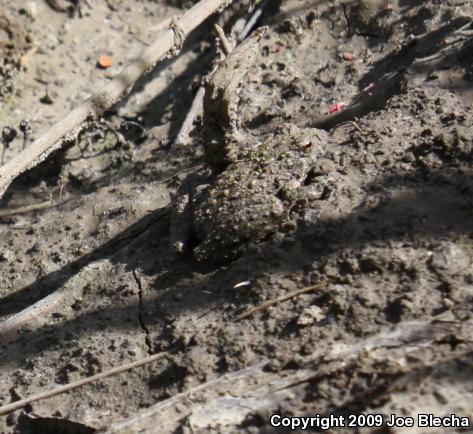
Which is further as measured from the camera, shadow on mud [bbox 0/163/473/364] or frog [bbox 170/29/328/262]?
frog [bbox 170/29/328/262]

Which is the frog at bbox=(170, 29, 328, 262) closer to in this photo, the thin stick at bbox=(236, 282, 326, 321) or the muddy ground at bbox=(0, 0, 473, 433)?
the muddy ground at bbox=(0, 0, 473, 433)

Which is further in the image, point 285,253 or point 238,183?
point 238,183

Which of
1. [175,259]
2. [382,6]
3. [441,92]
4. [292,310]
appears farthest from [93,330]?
[382,6]

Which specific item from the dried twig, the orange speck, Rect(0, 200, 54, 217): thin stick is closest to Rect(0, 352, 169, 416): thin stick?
the dried twig

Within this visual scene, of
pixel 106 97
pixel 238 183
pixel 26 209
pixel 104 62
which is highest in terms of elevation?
pixel 104 62

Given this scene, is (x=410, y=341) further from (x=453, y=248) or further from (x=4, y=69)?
(x=4, y=69)

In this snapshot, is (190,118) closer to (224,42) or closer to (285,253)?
(224,42)

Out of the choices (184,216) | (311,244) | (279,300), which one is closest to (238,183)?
(184,216)
